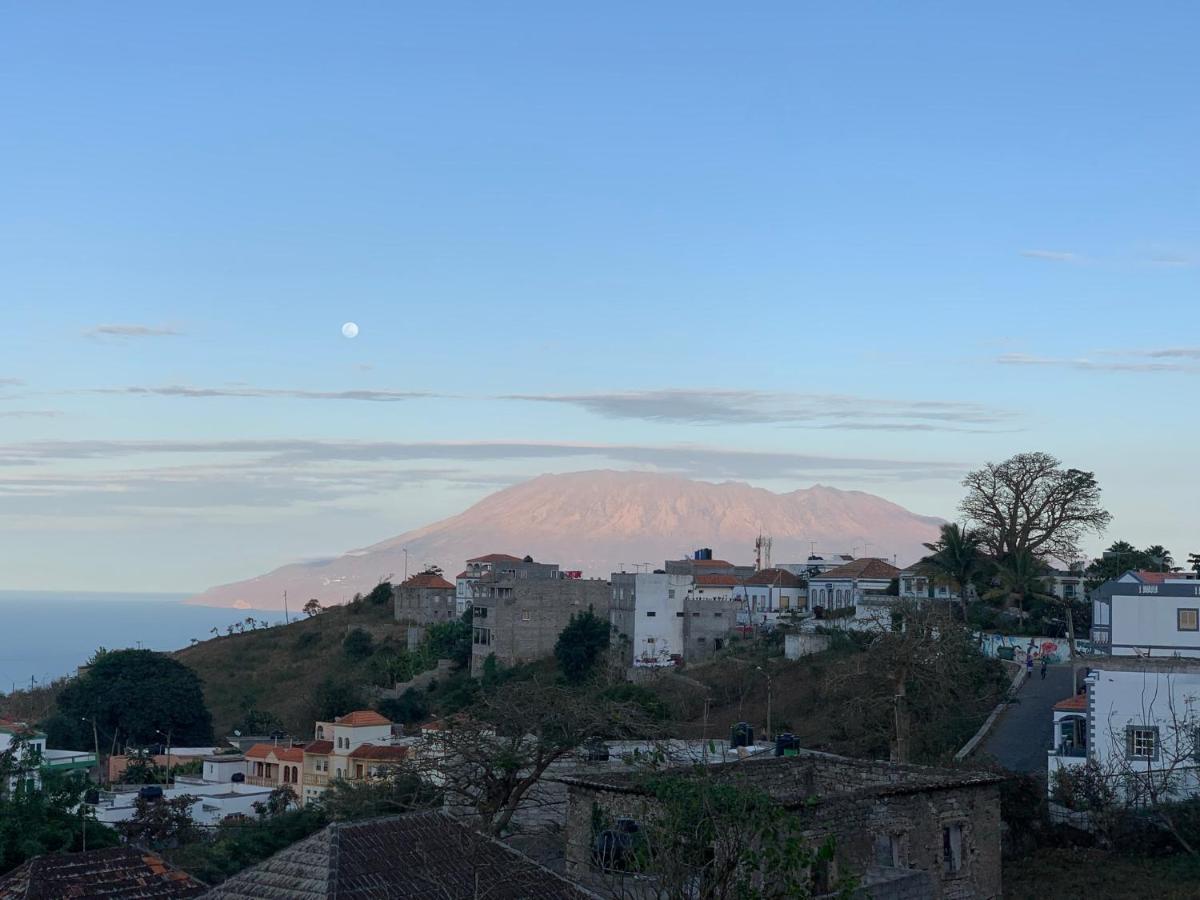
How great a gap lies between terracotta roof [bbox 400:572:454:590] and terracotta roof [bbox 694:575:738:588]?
67.2ft

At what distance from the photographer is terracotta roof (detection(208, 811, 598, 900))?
48.9 feet


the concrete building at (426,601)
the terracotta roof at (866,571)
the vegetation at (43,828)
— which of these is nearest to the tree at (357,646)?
the concrete building at (426,601)

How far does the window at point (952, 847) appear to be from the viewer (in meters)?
20.4

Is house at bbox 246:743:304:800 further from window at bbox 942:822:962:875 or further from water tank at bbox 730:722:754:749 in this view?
window at bbox 942:822:962:875

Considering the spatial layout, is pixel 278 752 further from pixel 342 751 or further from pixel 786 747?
pixel 786 747

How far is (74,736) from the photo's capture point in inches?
2477

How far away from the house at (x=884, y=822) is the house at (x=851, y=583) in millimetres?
37418

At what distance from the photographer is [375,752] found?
4791 centimetres

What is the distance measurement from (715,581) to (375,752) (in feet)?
69.2

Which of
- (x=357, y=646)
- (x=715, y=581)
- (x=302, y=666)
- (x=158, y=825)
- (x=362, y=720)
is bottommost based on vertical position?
(x=158, y=825)

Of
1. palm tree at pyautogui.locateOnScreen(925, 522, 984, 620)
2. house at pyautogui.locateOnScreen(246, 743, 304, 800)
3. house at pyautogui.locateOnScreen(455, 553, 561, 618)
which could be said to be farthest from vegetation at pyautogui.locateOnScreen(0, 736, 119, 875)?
house at pyautogui.locateOnScreen(455, 553, 561, 618)

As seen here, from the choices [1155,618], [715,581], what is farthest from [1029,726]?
[715,581]

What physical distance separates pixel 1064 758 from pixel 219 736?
4956cm

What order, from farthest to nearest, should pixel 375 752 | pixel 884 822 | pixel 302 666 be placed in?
1. pixel 302 666
2. pixel 375 752
3. pixel 884 822
